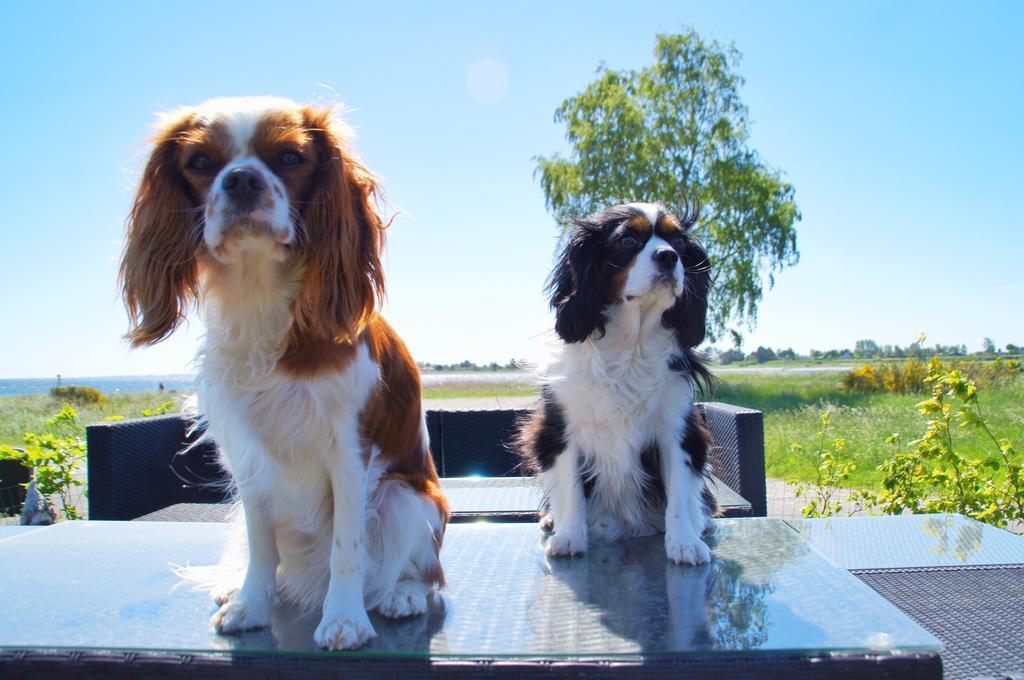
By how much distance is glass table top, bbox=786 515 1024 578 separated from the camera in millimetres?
2373

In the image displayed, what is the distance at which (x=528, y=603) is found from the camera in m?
1.83

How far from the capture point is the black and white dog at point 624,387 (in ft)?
7.85

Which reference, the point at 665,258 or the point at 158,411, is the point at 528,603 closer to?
the point at 665,258

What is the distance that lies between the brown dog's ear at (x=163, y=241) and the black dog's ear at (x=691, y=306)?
156 cm

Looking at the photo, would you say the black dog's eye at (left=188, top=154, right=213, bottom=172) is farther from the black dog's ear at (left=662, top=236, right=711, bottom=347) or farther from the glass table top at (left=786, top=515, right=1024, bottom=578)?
the glass table top at (left=786, top=515, right=1024, bottom=578)

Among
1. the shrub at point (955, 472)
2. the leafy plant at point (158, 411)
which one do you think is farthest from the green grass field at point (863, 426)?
the leafy plant at point (158, 411)

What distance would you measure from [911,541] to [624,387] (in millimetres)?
1230

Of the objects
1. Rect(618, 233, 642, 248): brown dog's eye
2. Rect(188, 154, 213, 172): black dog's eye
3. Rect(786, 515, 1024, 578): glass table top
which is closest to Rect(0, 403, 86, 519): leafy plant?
Rect(188, 154, 213, 172): black dog's eye

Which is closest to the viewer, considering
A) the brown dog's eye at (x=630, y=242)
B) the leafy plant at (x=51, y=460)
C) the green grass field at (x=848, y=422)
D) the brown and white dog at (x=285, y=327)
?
the brown and white dog at (x=285, y=327)

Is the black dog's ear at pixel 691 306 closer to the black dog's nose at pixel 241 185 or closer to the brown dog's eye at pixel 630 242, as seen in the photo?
the brown dog's eye at pixel 630 242

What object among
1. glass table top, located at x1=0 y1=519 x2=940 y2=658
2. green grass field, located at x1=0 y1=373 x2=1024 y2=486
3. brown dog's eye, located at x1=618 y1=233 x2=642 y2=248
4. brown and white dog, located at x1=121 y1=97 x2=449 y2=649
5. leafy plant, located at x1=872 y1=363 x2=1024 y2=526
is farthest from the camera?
green grass field, located at x1=0 y1=373 x2=1024 y2=486

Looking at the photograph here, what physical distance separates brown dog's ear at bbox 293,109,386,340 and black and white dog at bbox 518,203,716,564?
951 millimetres

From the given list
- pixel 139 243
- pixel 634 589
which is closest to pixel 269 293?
pixel 139 243

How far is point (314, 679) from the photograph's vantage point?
1432mm
